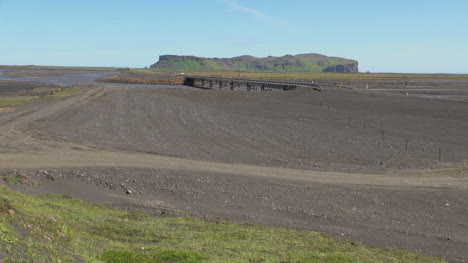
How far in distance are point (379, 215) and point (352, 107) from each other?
3807 cm

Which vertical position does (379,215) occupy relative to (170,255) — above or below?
below

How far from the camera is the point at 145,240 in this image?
1188 centimetres

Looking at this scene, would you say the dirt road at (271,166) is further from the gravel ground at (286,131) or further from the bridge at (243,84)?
the bridge at (243,84)

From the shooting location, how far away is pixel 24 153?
25.7 m

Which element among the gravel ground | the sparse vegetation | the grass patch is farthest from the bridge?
the grass patch

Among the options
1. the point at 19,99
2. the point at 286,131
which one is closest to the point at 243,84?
the point at 19,99

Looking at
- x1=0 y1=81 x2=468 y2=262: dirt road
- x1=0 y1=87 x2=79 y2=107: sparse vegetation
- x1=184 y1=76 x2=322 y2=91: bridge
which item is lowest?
x1=0 y1=81 x2=468 y2=262: dirt road

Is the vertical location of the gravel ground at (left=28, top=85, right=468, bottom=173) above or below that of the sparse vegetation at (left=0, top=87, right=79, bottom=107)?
below

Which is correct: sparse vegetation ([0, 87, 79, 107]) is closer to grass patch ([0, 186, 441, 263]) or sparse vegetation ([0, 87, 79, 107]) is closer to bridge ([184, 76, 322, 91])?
bridge ([184, 76, 322, 91])

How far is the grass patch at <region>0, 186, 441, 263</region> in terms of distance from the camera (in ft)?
30.2

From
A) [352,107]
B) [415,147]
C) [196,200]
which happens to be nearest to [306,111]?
Result: [352,107]

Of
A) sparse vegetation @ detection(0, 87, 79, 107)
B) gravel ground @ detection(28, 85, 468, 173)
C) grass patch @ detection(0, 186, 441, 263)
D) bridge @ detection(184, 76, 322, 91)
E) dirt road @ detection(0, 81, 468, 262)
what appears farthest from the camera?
bridge @ detection(184, 76, 322, 91)

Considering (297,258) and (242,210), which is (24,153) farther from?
(297,258)

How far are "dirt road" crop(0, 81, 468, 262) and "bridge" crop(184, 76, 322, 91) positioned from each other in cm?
3914
